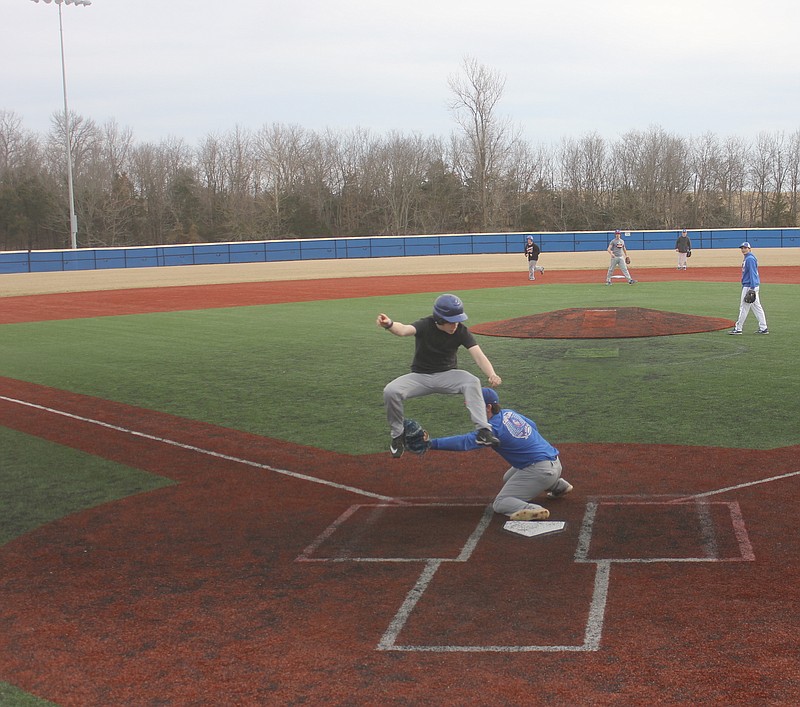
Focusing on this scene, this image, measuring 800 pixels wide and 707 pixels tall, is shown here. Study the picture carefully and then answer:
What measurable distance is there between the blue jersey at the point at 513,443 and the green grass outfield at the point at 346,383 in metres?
2.75

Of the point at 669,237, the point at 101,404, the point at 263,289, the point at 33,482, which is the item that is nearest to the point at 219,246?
the point at 263,289

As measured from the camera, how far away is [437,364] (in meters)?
8.91

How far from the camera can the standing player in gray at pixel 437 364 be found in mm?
8531

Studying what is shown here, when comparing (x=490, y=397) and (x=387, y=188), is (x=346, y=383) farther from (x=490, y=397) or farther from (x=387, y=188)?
(x=387, y=188)

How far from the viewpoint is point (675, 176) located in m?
79.9

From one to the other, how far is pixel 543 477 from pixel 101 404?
27.4 ft

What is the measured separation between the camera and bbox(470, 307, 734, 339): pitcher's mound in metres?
19.7

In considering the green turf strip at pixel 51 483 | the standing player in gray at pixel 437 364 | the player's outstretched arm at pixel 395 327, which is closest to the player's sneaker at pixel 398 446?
the standing player in gray at pixel 437 364

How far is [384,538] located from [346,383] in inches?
300

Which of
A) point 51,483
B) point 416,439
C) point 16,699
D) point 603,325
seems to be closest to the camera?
point 16,699

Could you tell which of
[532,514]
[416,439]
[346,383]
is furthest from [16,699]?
[346,383]

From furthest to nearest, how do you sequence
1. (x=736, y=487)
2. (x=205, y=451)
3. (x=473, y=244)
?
(x=473, y=244) < (x=205, y=451) < (x=736, y=487)

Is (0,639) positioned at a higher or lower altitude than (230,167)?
lower

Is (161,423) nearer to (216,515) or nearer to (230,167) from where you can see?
(216,515)
